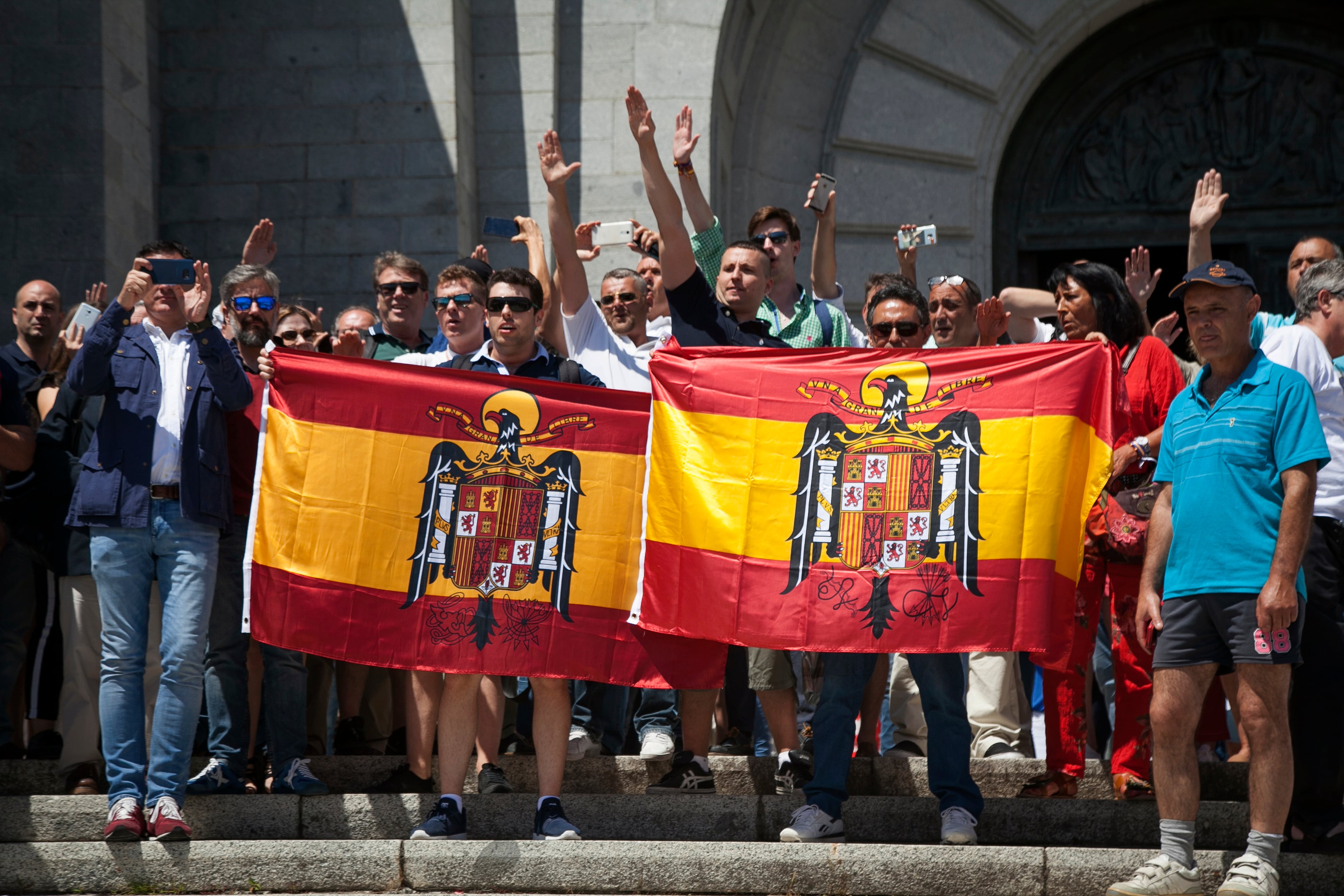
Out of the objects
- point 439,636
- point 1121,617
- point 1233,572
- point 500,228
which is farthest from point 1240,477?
point 500,228

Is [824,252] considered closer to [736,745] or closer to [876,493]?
[876,493]

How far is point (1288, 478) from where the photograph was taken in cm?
547

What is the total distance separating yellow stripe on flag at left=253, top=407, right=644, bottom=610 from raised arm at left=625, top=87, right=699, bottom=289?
94 cm

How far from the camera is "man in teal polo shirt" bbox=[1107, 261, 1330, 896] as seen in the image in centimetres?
534

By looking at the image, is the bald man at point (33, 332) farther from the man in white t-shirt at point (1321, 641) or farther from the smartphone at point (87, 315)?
the man in white t-shirt at point (1321, 641)

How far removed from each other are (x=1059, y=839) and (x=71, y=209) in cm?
798

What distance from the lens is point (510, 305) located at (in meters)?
6.70

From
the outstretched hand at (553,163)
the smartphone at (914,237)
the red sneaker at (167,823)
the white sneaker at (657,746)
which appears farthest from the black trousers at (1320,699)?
the red sneaker at (167,823)

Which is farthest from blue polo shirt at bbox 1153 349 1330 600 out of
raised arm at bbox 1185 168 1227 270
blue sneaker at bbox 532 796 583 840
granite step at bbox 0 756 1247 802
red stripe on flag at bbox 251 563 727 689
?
blue sneaker at bbox 532 796 583 840

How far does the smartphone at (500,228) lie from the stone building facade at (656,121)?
290 cm

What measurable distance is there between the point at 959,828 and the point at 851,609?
1.05 m

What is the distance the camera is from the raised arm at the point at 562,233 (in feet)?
23.6

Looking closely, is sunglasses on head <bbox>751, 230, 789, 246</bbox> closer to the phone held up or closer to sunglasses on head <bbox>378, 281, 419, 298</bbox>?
the phone held up

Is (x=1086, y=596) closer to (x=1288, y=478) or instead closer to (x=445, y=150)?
(x=1288, y=478)
